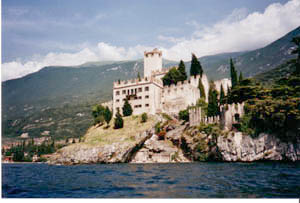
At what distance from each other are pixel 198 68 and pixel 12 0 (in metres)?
32.3

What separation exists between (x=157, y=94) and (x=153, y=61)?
831 centimetres

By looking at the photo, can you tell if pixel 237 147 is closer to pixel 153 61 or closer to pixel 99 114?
pixel 153 61

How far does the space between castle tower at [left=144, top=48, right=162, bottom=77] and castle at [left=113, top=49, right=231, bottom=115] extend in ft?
13.7

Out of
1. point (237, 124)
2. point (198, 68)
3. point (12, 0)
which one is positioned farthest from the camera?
point (198, 68)

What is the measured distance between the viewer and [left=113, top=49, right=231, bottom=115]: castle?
131 feet

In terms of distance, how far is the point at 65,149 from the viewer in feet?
115

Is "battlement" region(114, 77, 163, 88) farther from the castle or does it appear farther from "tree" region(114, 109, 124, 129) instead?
"tree" region(114, 109, 124, 129)

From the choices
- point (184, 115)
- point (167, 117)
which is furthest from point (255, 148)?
point (167, 117)

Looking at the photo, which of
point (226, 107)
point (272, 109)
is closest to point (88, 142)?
point (226, 107)

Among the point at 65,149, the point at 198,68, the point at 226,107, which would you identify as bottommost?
the point at 65,149

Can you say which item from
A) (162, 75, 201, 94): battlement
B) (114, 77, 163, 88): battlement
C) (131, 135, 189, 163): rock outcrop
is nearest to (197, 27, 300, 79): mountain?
(162, 75, 201, 94): battlement

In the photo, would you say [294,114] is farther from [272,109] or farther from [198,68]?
[198,68]

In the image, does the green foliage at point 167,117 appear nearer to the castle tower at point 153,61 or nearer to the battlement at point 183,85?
the battlement at point 183,85

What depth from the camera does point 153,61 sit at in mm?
47062
